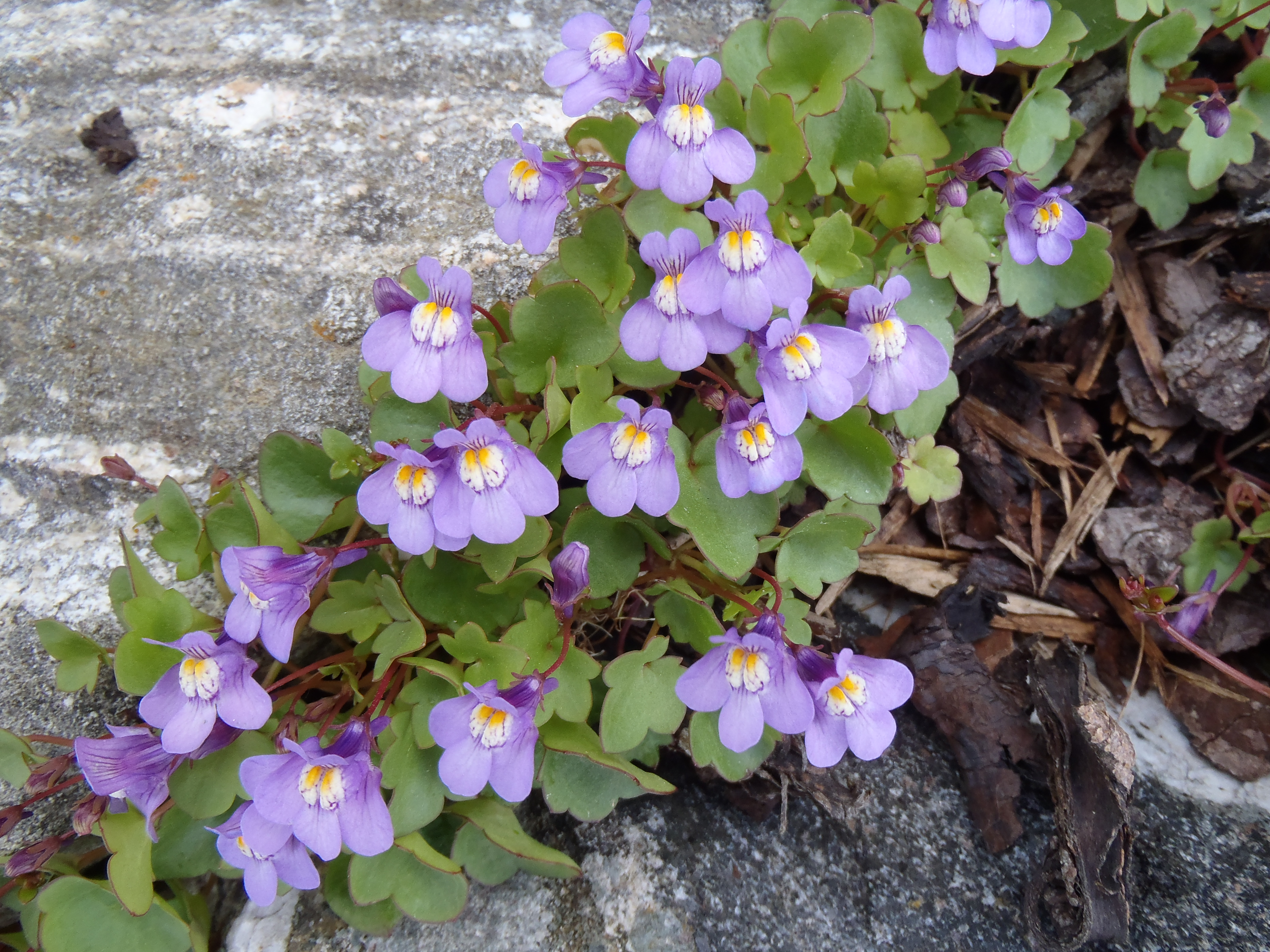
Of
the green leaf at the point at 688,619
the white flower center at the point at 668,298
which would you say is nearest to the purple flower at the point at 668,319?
the white flower center at the point at 668,298

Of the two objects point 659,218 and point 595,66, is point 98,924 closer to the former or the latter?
point 659,218

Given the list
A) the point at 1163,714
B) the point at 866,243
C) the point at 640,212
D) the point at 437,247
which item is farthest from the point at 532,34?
the point at 1163,714

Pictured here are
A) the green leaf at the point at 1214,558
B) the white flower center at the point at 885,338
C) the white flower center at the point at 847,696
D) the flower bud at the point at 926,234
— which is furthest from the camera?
the green leaf at the point at 1214,558

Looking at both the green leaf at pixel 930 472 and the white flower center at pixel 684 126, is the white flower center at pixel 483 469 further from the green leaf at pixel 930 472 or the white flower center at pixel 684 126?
the green leaf at pixel 930 472

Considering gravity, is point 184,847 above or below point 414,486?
below

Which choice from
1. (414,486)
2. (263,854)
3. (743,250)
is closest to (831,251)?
(743,250)

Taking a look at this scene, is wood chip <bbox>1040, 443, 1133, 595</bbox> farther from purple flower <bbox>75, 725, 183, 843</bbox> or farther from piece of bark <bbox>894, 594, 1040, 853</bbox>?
purple flower <bbox>75, 725, 183, 843</bbox>
